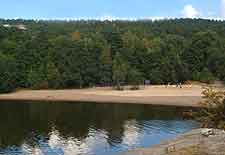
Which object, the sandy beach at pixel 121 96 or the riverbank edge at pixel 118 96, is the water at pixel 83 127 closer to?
the riverbank edge at pixel 118 96

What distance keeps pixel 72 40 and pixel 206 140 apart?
307 feet

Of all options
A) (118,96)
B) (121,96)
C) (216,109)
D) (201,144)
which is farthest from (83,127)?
(216,109)

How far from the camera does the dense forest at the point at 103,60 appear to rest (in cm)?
11206

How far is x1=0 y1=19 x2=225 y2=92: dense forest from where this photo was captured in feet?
368

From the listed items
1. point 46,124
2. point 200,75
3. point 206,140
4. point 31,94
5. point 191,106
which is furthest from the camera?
point 200,75

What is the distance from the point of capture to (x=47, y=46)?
119750 millimetres

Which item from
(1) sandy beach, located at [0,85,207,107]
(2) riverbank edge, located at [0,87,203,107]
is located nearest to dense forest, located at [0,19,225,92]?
(1) sandy beach, located at [0,85,207,107]

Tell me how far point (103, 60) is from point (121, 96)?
2031cm

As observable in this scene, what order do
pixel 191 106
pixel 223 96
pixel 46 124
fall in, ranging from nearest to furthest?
1. pixel 223 96
2. pixel 46 124
3. pixel 191 106

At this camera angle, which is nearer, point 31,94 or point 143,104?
point 143,104

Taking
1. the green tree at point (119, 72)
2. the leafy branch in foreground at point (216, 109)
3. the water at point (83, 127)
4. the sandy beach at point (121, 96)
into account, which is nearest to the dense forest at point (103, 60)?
the green tree at point (119, 72)

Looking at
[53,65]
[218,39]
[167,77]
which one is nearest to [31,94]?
[53,65]

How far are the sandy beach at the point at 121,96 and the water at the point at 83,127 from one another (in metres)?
6.72

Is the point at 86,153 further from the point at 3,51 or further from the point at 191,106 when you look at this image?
the point at 3,51
